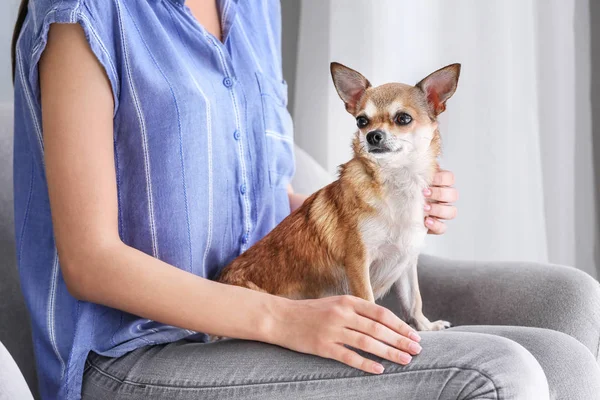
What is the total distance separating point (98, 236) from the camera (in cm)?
99

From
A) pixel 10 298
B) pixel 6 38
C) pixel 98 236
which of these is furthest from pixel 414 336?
pixel 6 38

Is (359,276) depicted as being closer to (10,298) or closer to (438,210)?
(438,210)

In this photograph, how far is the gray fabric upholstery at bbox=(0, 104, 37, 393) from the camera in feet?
4.57

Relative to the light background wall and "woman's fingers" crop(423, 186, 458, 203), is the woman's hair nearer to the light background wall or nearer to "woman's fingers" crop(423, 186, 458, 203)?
"woman's fingers" crop(423, 186, 458, 203)

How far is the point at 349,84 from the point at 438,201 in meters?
0.25

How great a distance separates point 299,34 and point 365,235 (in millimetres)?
1587

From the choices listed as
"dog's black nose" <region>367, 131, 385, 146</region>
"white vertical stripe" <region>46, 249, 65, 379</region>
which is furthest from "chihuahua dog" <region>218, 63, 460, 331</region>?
"white vertical stripe" <region>46, 249, 65, 379</region>

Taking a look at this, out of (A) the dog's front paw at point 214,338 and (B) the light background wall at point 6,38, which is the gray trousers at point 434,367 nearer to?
(A) the dog's front paw at point 214,338

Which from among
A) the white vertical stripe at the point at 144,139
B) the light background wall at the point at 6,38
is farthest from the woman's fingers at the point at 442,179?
the light background wall at the point at 6,38

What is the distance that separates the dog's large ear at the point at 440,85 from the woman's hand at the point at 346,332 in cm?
35

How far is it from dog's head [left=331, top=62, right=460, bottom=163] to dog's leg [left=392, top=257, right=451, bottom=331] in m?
0.26

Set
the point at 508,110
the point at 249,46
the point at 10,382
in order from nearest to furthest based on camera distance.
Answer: the point at 10,382
the point at 249,46
the point at 508,110

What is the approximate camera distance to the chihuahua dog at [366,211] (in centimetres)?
105

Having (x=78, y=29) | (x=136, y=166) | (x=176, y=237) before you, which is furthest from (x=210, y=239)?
(x=78, y=29)
